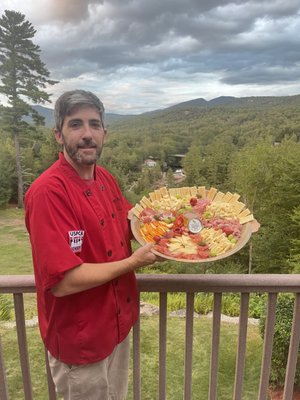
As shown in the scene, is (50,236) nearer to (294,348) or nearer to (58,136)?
(58,136)

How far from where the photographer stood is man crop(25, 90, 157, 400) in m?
0.89

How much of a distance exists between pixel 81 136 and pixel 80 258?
35cm

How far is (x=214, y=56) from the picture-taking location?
35.7m

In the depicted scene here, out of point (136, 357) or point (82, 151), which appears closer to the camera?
point (82, 151)

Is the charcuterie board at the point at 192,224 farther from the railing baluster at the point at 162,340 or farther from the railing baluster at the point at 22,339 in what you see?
the railing baluster at the point at 22,339

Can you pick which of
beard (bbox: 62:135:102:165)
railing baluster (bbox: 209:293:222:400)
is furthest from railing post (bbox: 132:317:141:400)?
beard (bbox: 62:135:102:165)

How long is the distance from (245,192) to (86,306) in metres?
16.3

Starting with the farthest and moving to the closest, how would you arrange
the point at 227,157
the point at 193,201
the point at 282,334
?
the point at 227,157, the point at 282,334, the point at 193,201

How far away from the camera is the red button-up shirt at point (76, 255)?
0.88 meters

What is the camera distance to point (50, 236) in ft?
2.88

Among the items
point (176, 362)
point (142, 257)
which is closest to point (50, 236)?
point (142, 257)

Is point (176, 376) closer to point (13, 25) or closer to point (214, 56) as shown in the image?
point (13, 25)

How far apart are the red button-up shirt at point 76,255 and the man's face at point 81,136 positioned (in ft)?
0.14

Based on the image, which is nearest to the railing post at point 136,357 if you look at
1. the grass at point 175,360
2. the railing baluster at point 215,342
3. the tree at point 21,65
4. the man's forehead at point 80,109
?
the railing baluster at point 215,342
